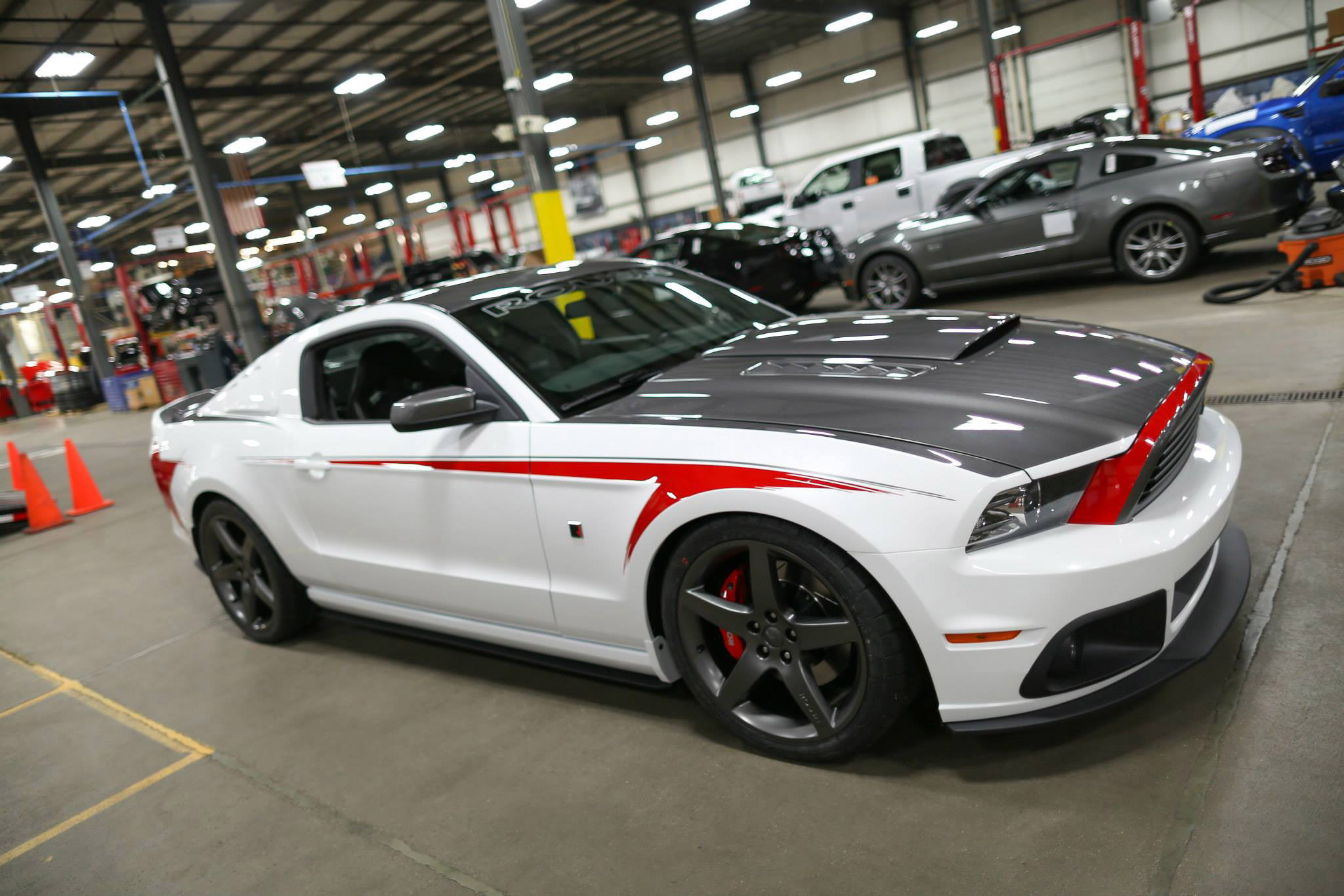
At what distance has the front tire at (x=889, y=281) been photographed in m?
9.45

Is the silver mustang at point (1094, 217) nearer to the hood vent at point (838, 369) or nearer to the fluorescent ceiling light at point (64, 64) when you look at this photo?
the hood vent at point (838, 369)

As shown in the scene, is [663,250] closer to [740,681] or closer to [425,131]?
[740,681]

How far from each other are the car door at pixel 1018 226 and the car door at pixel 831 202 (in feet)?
15.5

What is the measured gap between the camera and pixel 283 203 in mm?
37906

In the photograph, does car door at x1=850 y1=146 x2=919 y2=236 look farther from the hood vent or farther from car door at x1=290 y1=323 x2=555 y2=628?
the hood vent

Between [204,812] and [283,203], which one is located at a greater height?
[283,203]

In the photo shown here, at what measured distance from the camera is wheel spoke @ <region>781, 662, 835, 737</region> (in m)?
2.24

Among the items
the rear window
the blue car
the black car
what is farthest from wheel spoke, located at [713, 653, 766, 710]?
the rear window

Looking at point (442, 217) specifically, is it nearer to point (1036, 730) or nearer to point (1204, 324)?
point (1204, 324)

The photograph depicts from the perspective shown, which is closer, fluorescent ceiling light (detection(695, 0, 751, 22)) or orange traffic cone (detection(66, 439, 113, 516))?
orange traffic cone (detection(66, 439, 113, 516))

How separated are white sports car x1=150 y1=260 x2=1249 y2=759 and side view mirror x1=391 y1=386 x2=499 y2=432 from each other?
10mm

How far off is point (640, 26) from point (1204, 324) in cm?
1979

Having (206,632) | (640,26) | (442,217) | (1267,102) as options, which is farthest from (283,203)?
(206,632)

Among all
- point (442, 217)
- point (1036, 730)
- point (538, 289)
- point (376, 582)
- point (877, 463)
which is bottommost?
point (1036, 730)
